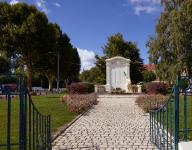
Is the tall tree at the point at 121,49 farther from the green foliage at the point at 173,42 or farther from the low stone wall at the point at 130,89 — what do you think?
the green foliage at the point at 173,42

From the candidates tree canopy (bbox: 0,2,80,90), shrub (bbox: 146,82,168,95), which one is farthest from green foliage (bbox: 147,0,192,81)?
tree canopy (bbox: 0,2,80,90)

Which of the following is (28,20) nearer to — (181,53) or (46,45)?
(46,45)

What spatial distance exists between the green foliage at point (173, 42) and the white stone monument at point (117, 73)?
201 inches

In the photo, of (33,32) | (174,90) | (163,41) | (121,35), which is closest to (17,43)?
(33,32)

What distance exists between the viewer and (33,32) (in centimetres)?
3925

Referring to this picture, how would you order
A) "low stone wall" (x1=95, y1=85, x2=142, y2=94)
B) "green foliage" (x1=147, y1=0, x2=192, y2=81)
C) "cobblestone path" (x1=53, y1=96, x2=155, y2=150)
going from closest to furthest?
1. "cobblestone path" (x1=53, y1=96, x2=155, y2=150)
2. "green foliage" (x1=147, y1=0, x2=192, y2=81)
3. "low stone wall" (x1=95, y1=85, x2=142, y2=94)

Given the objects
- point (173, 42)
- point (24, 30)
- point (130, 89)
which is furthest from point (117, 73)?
point (24, 30)

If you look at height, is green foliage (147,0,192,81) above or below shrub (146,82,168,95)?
above

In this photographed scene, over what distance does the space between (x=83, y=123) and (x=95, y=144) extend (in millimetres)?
4616

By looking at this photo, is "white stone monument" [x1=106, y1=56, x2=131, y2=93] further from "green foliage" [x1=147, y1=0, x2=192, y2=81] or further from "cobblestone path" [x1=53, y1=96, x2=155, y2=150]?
"cobblestone path" [x1=53, y1=96, x2=155, y2=150]

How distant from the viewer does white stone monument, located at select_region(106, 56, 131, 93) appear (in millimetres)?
41625

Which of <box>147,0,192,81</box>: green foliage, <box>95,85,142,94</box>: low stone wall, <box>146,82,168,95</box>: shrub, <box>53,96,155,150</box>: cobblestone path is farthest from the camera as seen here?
<box>95,85,142,94</box>: low stone wall

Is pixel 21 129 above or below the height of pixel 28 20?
below

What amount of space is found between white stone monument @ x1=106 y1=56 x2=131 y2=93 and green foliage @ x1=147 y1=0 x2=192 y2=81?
5108 mm
